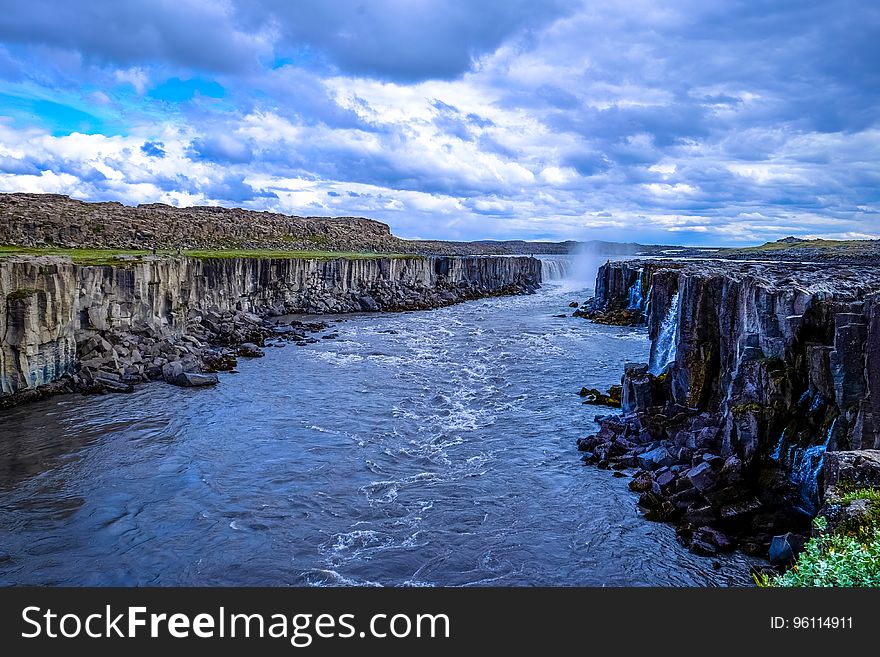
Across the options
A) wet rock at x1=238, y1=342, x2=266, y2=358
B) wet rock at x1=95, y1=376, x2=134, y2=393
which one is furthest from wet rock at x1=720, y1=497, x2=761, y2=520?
wet rock at x1=238, y1=342, x2=266, y2=358

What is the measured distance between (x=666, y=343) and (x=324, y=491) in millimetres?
19450

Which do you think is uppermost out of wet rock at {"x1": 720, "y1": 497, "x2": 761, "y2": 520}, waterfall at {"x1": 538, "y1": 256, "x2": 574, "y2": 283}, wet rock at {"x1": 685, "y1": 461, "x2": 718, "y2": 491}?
waterfall at {"x1": 538, "y1": 256, "x2": 574, "y2": 283}

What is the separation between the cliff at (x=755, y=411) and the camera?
16.4 m

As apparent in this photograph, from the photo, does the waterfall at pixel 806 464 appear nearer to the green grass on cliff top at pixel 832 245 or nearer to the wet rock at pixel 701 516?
the wet rock at pixel 701 516

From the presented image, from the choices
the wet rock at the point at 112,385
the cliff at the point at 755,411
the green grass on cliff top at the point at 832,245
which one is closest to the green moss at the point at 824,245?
the green grass on cliff top at the point at 832,245

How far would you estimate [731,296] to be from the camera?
24578mm

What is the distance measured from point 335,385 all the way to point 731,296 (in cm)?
2017

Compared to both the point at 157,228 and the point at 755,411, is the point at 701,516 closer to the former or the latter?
the point at 755,411

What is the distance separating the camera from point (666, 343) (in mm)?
32125

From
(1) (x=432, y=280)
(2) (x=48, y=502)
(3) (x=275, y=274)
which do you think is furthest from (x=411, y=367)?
(1) (x=432, y=280)

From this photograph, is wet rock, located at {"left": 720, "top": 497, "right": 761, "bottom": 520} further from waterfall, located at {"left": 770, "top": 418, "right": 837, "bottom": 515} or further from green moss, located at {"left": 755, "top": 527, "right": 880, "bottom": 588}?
green moss, located at {"left": 755, "top": 527, "right": 880, "bottom": 588}

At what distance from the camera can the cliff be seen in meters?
16.4

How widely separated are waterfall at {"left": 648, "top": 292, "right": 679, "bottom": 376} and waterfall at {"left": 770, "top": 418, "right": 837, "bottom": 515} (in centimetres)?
1042

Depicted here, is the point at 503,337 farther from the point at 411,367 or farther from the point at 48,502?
the point at 48,502
